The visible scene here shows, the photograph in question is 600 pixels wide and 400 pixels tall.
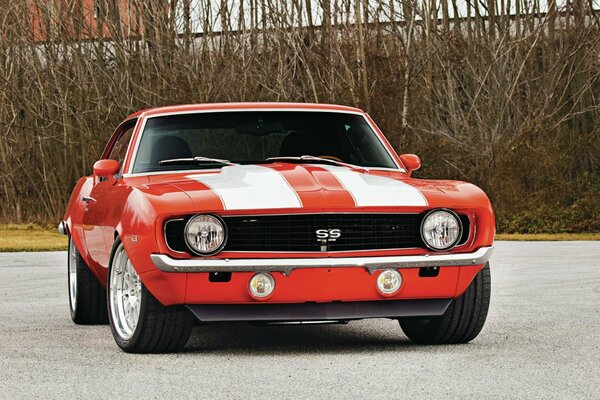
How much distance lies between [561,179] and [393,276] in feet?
63.9

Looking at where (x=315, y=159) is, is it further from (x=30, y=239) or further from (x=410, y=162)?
(x=30, y=239)

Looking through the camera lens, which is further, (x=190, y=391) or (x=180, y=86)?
(x=180, y=86)

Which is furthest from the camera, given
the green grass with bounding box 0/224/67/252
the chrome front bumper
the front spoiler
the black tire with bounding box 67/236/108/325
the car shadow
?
the green grass with bounding box 0/224/67/252

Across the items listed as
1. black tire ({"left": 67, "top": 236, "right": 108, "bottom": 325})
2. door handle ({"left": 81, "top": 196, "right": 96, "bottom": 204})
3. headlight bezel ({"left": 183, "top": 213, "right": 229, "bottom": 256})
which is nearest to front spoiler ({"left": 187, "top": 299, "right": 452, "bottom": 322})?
headlight bezel ({"left": 183, "top": 213, "right": 229, "bottom": 256})

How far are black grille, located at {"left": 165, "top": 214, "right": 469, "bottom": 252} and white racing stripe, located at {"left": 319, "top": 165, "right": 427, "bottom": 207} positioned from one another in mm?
103

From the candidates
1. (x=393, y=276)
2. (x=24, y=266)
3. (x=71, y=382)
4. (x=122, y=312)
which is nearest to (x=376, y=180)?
(x=393, y=276)

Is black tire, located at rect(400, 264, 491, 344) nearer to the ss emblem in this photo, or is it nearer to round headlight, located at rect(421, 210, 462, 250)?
round headlight, located at rect(421, 210, 462, 250)

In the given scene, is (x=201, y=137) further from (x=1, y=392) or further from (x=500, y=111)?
(x=500, y=111)

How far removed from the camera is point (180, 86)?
25953 millimetres

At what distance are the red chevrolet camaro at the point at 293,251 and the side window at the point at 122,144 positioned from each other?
1.46m

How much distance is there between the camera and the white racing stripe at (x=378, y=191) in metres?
7.36

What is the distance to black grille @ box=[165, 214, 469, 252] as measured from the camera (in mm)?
7211

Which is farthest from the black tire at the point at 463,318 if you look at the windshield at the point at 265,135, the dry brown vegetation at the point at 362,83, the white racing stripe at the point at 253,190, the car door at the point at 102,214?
the dry brown vegetation at the point at 362,83

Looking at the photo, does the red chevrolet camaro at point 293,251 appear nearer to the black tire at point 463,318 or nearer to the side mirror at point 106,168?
the black tire at point 463,318
